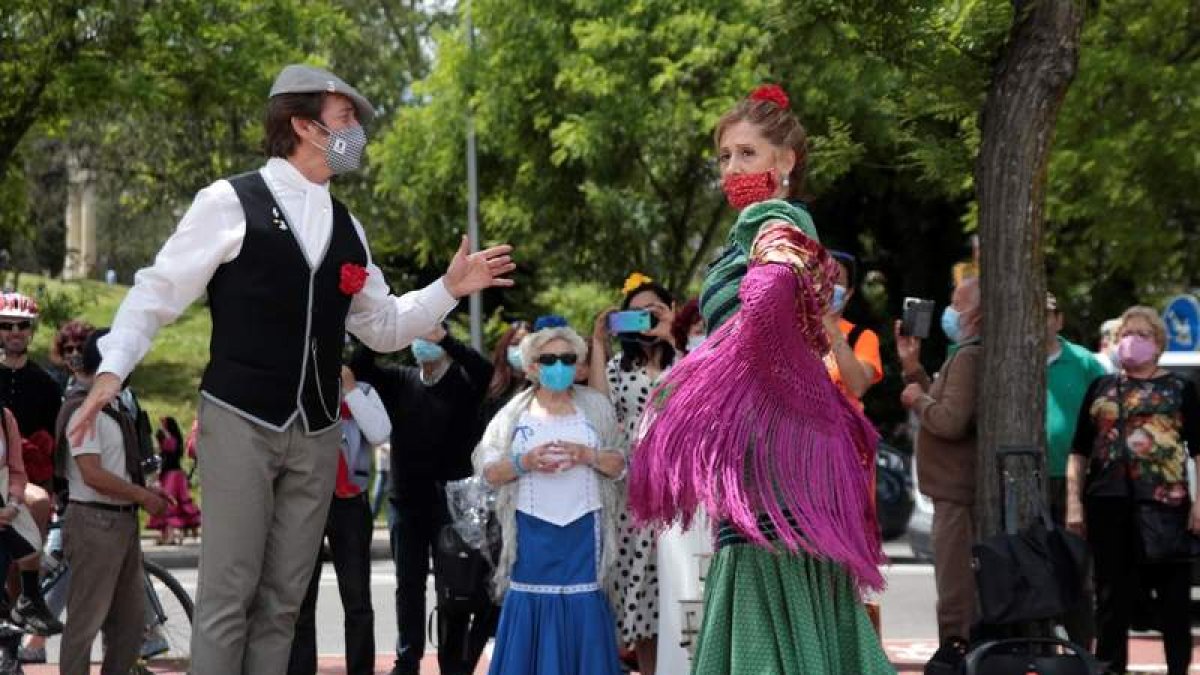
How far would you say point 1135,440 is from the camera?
975 centimetres

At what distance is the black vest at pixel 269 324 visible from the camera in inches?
217

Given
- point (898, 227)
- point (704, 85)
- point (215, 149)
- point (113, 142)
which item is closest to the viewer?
point (704, 85)

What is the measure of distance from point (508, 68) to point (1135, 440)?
16.1 m

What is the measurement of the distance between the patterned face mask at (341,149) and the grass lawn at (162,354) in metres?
21.8

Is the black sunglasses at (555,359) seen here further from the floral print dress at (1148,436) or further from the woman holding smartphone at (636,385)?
the floral print dress at (1148,436)

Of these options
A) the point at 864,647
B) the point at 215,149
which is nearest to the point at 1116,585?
the point at 864,647

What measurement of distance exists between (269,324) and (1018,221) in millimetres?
4514

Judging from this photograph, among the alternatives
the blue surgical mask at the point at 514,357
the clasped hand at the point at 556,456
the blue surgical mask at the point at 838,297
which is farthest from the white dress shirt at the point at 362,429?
the blue surgical mask at the point at 838,297

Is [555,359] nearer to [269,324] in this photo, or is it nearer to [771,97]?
[771,97]

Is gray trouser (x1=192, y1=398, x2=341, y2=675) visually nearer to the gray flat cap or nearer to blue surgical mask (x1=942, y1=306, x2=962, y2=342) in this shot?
the gray flat cap

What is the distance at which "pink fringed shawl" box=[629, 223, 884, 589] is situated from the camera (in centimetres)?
555

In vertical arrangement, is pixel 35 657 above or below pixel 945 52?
below

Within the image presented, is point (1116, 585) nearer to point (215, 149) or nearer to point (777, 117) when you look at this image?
point (777, 117)

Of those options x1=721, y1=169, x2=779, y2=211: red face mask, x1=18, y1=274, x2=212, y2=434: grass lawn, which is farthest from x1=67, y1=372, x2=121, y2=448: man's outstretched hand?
x1=18, y1=274, x2=212, y2=434: grass lawn
